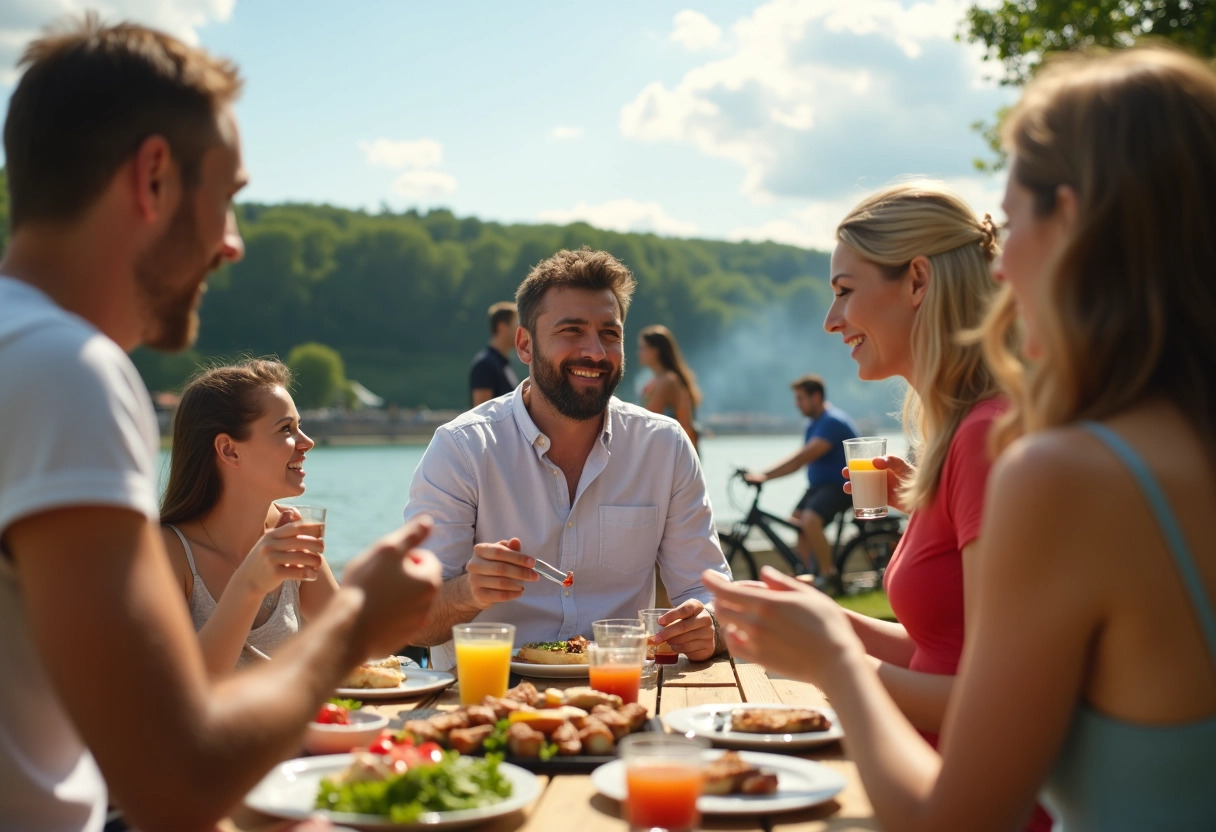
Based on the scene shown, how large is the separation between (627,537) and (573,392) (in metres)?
0.55

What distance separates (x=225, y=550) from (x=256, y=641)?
32cm

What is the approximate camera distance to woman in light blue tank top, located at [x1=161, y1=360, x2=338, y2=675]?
131 inches

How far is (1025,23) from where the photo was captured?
41.1ft

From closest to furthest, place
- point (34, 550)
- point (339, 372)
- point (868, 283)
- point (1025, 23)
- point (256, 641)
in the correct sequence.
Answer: point (34, 550)
point (868, 283)
point (256, 641)
point (1025, 23)
point (339, 372)

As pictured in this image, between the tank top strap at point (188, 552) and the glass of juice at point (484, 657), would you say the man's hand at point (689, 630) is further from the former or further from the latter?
the tank top strap at point (188, 552)

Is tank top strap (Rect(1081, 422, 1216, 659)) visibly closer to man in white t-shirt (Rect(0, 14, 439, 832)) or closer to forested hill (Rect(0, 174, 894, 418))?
man in white t-shirt (Rect(0, 14, 439, 832))

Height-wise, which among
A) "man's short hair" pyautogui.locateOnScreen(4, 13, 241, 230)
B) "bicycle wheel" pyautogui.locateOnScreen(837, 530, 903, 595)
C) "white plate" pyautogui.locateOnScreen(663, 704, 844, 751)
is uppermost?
"man's short hair" pyautogui.locateOnScreen(4, 13, 241, 230)

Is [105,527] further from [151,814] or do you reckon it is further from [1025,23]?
[1025,23]

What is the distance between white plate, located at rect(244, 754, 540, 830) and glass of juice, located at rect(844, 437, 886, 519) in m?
1.69

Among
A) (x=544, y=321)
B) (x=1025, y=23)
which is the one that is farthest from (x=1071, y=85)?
(x=1025, y=23)

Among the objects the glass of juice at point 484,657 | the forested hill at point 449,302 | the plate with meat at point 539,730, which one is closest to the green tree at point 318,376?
the forested hill at point 449,302

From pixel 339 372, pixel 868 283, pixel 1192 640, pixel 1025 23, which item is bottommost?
pixel 339 372

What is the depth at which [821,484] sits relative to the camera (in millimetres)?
10945

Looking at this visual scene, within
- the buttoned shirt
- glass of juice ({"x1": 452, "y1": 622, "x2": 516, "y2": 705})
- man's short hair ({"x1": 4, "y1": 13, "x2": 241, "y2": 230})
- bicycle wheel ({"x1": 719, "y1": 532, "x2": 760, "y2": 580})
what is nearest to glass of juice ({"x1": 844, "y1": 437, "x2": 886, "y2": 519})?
the buttoned shirt
